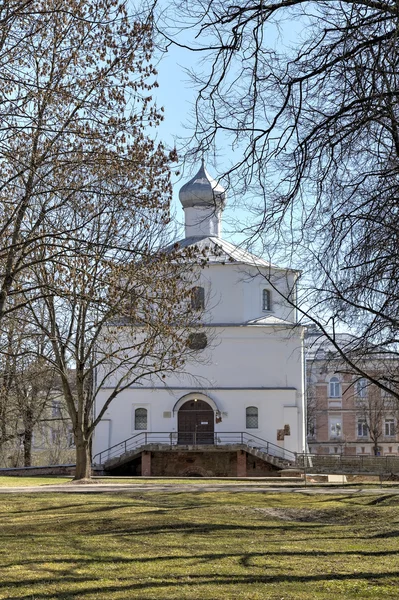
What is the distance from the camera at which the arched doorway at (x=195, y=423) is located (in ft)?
142

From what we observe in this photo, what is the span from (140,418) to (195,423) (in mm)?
3090

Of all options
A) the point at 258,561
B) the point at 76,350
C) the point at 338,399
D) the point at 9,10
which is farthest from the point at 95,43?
the point at 338,399

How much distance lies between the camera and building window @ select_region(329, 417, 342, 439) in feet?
235

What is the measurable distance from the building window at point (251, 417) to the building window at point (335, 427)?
1176 inches

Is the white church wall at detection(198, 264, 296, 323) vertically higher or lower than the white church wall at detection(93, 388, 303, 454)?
higher

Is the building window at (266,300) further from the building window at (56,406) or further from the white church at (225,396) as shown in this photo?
the building window at (56,406)

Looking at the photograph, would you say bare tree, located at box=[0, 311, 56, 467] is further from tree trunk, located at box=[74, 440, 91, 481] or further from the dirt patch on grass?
the dirt patch on grass

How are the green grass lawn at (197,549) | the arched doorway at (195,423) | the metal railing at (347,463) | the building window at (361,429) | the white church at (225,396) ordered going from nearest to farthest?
1. the green grass lawn at (197,549)
2. the metal railing at (347,463)
3. the white church at (225,396)
4. the arched doorway at (195,423)
5. the building window at (361,429)

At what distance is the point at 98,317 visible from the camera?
25109mm

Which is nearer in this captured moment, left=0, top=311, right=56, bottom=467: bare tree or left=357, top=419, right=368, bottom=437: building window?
left=0, top=311, right=56, bottom=467: bare tree

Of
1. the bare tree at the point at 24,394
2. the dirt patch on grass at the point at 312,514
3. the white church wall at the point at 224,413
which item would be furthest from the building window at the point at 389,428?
the dirt patch on grass at the point at 312,514

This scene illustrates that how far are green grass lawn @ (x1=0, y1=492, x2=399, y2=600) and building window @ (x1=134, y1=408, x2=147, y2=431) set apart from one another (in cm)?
2631

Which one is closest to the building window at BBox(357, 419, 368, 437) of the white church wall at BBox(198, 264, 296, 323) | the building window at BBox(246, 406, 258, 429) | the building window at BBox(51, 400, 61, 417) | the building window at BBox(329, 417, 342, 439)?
the building window at BBox(329, 417, 342, 439)

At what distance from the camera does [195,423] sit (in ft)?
143
